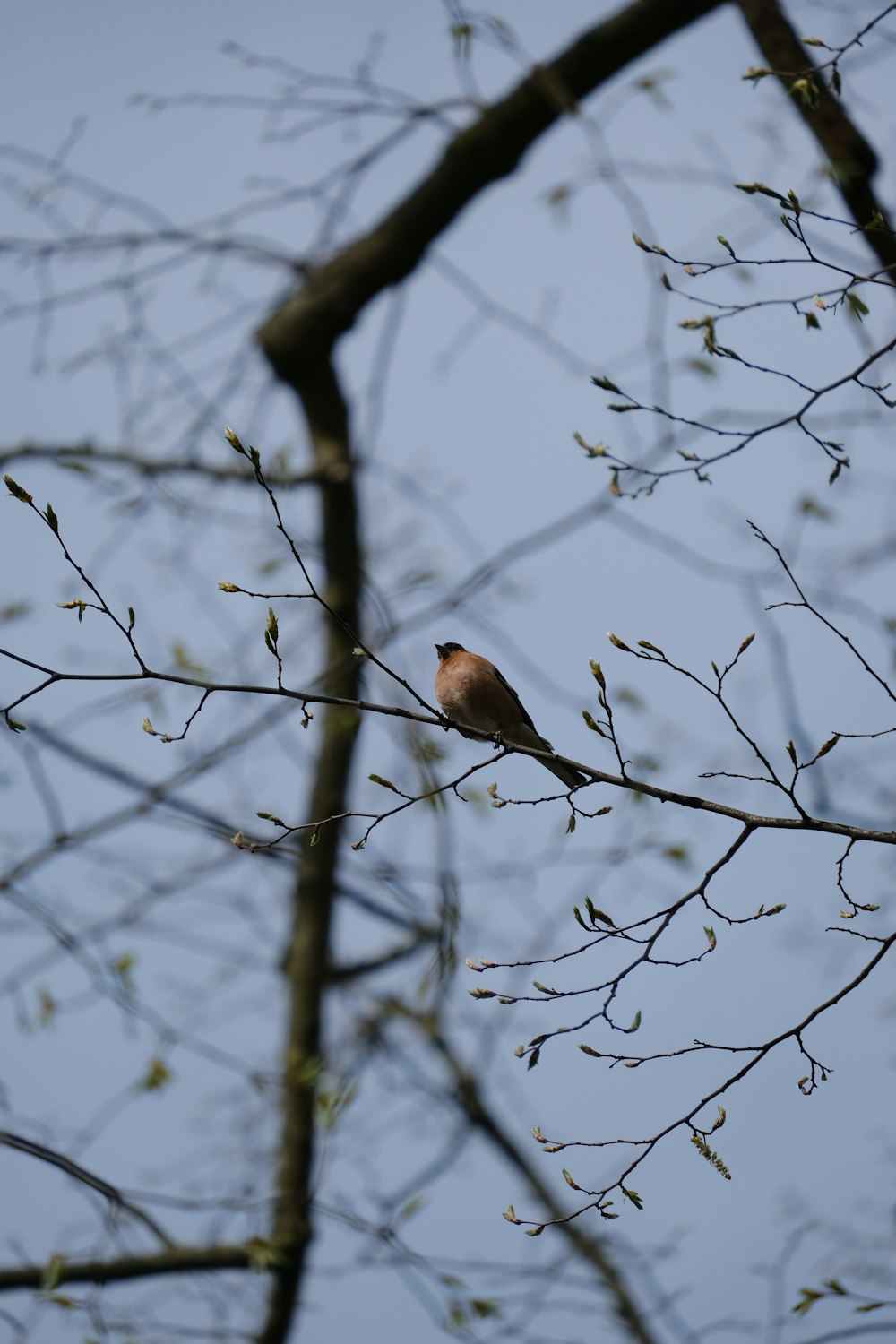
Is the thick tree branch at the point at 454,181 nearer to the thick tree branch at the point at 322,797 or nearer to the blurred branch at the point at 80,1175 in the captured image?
the thick tree branch at the point at 322,797

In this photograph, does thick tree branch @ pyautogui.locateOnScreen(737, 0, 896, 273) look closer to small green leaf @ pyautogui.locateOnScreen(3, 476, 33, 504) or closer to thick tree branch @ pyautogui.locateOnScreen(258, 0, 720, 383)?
thick tree branch @ pyautogui.locateOnScreen(258, 0, 720, 383)

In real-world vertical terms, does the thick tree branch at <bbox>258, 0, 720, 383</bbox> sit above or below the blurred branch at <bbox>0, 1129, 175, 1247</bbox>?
above

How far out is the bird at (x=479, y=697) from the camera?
5.76m

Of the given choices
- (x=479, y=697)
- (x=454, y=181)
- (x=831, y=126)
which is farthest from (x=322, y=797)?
(x=831, y=126)

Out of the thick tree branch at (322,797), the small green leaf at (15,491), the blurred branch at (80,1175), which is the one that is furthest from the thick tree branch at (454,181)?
the blurred branch at (80,1175)

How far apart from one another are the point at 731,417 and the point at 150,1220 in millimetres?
4599

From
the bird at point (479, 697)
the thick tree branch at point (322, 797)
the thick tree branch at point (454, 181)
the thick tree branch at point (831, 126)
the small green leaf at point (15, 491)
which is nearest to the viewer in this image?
the small green leaf at point (15, 491)

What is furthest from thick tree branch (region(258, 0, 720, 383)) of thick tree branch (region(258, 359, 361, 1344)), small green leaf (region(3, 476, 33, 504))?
small green leaf (region(3, 476, 33, 504))

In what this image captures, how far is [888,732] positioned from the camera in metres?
3.28

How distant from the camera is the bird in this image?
18.9 feet

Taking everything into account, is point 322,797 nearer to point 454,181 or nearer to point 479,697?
point 479,697

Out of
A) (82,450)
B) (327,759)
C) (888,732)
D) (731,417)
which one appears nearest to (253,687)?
(888,732)

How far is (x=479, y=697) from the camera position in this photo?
5.75 meters

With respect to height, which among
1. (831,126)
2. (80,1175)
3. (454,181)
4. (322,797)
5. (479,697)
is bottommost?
(80,1175)
